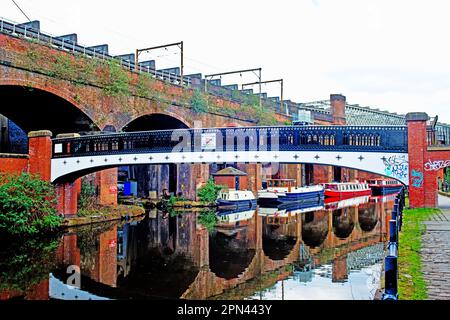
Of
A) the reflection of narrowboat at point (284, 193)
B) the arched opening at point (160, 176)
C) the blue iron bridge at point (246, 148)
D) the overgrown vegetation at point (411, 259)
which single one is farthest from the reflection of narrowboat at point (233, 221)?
the overgrown vegetation at point (411, 259)

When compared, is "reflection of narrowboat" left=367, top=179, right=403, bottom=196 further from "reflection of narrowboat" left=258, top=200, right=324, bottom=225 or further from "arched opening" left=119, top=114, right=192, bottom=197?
"arched opening" left=119, top=114, right=192, bottom=197

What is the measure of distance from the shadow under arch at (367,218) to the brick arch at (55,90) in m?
11.7

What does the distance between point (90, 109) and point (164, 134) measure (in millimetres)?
4685

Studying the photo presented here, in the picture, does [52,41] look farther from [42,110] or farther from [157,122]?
[157,122]

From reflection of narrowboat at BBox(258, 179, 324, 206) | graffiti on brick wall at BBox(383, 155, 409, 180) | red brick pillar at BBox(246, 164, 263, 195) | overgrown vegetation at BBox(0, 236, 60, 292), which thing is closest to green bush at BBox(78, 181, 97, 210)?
overgrown vegetation at BBox(0, 236, 60, 292)

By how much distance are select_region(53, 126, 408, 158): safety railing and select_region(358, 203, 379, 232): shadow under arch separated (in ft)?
17.0

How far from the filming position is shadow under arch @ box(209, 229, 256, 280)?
33.2 ft

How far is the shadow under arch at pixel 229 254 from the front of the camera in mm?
10125

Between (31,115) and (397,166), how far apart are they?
1531 centimetres

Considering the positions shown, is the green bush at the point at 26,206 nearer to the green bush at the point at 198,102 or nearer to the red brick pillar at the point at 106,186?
the red brick pillar at the point at 106,186

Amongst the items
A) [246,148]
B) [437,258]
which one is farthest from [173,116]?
[437,258]

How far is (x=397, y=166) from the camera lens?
11.9 m
